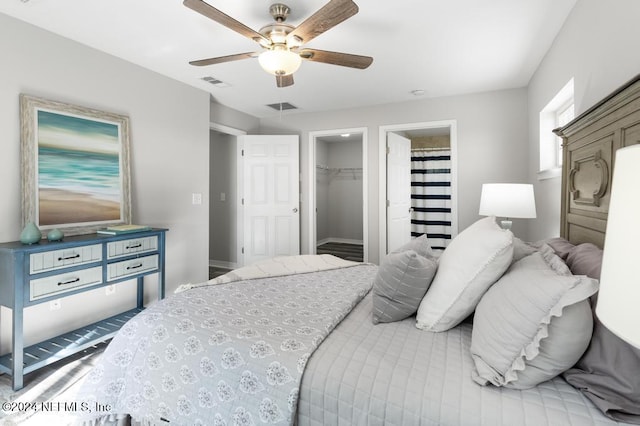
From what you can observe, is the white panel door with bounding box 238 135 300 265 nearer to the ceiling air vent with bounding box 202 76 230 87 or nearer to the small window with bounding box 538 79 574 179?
the ceiling air vent with bounding box 202 76 230 87

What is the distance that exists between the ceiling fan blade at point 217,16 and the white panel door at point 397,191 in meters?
2.73

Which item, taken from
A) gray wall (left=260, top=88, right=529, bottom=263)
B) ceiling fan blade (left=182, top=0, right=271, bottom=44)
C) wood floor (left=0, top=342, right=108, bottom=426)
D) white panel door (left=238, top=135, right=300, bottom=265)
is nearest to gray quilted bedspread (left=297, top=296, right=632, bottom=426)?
wood floor (left=0, top=342, right=108, bottom=426)

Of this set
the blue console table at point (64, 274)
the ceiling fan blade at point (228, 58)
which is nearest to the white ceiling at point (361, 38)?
the ceiling fan blade at point (228, 58)

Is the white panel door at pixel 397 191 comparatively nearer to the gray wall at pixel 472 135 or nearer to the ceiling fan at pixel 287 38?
the gray wall at pixel 472 135

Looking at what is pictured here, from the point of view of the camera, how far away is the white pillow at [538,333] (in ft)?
2.90

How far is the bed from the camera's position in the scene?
34.8 inches

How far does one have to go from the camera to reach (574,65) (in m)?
2.12

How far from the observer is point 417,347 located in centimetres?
116

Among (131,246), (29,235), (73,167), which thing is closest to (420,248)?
(131,246)

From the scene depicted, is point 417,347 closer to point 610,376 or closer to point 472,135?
point 610,376

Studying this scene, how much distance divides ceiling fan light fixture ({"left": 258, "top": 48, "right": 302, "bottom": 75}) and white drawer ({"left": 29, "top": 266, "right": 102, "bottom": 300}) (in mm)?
1957

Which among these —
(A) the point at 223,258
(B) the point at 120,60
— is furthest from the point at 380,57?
(A) the point at 223,258

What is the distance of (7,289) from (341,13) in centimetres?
261

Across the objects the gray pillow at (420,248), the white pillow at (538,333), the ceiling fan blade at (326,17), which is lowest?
the white pillow at (538,333)
